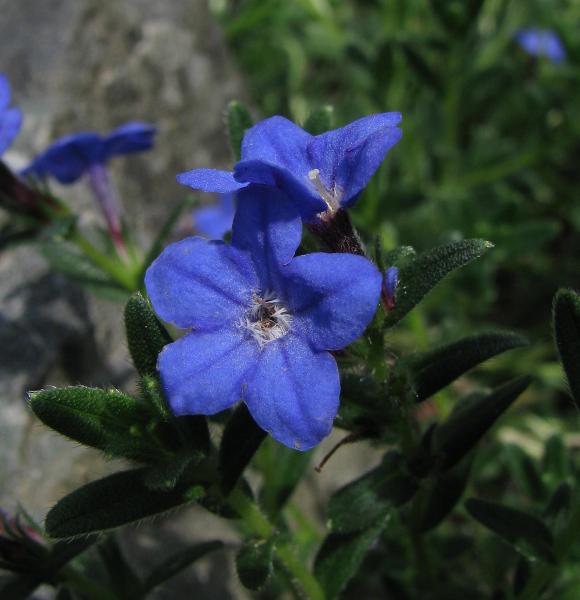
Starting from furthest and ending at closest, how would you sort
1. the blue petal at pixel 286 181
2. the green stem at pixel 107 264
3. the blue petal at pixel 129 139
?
the green stem at pixel 107 264 < the blue petal at pixel 129 139 < the blue petal at pixel 286 181

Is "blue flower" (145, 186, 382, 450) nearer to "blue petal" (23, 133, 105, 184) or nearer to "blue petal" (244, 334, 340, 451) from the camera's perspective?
"blue petal" (244, 334, 340, 451)

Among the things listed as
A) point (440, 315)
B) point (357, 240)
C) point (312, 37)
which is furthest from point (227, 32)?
point (357, 240)

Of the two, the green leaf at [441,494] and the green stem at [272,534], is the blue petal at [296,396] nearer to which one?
the green stem at [272,534]

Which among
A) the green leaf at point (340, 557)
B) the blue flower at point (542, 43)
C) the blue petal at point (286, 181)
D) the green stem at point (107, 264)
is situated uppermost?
the blue petal at point (286, 181)

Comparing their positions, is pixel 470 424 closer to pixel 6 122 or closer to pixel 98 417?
pixel 98 417

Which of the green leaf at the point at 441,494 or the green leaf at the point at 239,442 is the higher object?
the green leaf at the point at 239,442

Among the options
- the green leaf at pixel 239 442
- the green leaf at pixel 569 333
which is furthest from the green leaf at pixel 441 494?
the green leaf at pixel 239 442

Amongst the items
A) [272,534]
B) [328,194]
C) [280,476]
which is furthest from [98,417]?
[280,476]
